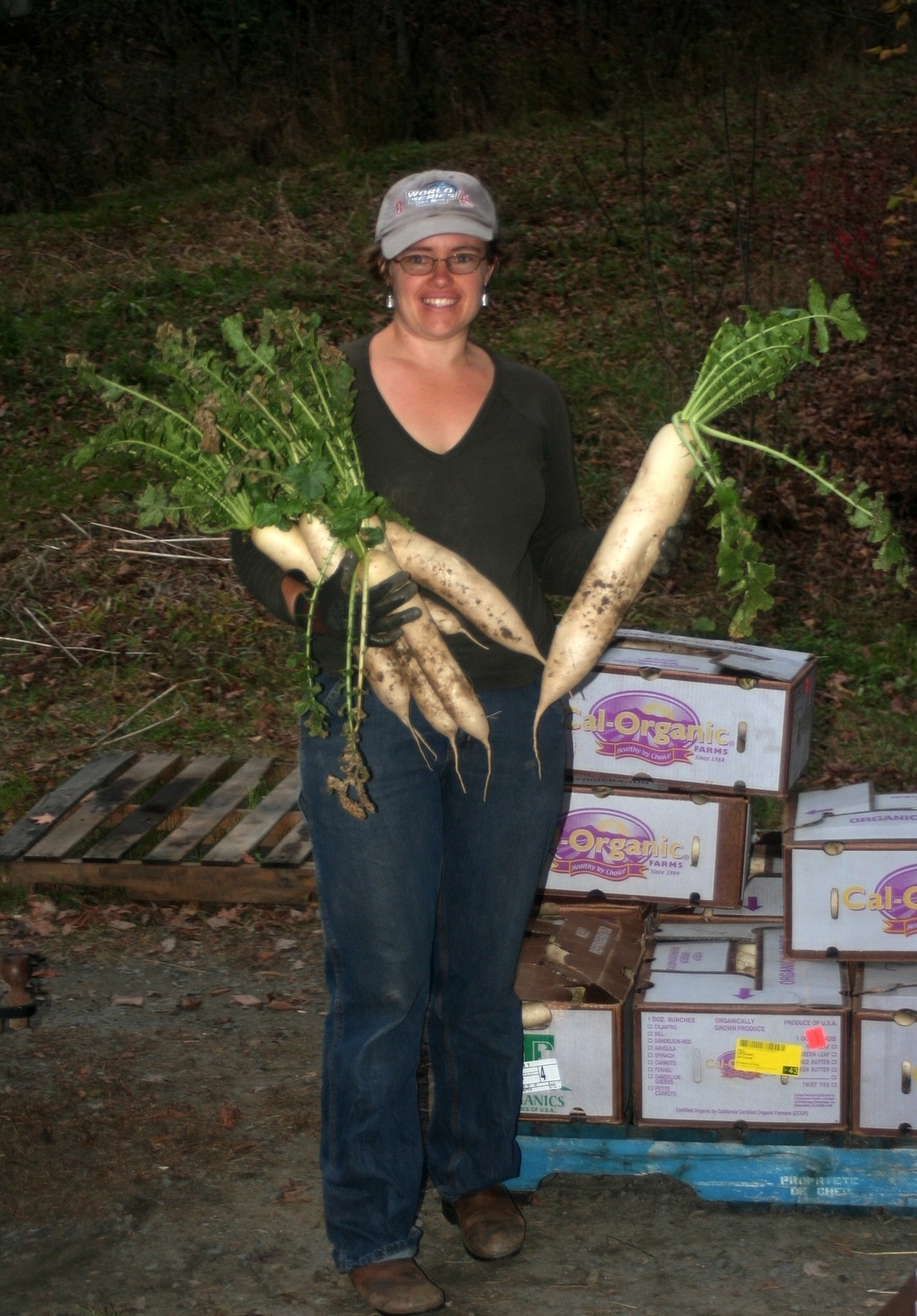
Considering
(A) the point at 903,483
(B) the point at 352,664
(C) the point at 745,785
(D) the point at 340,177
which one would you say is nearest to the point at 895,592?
(A) the point at 903,483

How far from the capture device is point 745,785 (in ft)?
11.5

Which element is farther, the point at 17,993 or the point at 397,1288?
the point at 17,993

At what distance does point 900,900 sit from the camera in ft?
10.3

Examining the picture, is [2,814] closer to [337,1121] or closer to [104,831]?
[104,831]

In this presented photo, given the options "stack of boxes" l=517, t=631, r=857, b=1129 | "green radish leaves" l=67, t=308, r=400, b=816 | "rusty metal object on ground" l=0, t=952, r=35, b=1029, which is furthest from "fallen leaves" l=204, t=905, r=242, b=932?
"green radish leaves" l=67, t=308, r=400, b=816

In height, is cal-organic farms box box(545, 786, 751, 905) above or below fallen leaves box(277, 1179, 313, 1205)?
above

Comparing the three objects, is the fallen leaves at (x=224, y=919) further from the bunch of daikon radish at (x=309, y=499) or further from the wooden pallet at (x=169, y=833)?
the bunch of daikon radish at (x=309, y=499)

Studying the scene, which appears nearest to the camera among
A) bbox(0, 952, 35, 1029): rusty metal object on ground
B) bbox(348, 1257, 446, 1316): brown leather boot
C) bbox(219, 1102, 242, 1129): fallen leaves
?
bbox(348, 1257, 446, 1316): brown leather boot

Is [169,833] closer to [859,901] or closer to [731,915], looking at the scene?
[731,915]

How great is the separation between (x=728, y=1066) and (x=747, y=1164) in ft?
0.72

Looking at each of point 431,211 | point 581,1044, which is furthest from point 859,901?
point 431,211

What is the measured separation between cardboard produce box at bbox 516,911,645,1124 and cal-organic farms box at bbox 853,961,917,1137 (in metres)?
0.52

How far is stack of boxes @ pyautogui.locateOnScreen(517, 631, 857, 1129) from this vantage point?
303 cm

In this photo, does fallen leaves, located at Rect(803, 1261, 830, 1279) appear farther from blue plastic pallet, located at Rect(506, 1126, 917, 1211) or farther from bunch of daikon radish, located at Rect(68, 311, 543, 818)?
bunch of daikon radish, located at Rect(68, 311, 543, 818)
